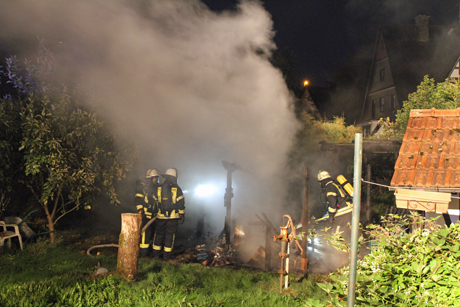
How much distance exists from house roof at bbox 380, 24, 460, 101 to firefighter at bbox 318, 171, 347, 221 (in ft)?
48.2

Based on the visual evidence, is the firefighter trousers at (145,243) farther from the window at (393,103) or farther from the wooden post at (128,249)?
the window at (393,103)

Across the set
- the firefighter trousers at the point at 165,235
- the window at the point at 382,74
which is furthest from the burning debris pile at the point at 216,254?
the window at the point at 382,74

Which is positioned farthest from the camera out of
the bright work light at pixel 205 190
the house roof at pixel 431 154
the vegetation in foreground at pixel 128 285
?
the bright work light at pixel 205 190

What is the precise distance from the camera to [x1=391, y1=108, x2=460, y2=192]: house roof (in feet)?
15.5

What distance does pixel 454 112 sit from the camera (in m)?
5.48

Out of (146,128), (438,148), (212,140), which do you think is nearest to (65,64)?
(146,128)

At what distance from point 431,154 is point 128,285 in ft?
16.5

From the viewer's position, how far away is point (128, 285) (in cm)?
494

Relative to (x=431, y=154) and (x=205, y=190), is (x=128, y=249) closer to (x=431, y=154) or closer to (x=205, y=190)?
(x=431, y=154)

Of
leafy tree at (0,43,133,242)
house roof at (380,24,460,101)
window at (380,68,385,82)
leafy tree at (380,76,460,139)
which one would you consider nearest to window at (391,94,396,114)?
house roof at (380,24,460,101)

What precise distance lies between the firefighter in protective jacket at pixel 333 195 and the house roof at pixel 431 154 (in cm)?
255

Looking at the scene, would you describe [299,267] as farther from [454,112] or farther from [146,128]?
[146,128]

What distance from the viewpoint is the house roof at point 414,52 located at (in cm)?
2005

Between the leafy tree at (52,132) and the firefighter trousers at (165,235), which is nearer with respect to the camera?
the leafy tree at (52,132)
